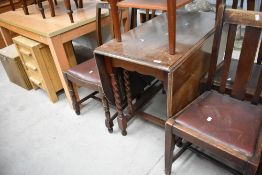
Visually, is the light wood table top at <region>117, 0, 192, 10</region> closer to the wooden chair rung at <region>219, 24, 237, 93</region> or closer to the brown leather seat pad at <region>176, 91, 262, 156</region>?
the wooden chair rung at <region>219, 24, 237, 93</region>

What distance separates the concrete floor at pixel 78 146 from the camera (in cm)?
157

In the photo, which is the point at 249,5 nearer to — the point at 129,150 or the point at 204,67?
the point at 204,67

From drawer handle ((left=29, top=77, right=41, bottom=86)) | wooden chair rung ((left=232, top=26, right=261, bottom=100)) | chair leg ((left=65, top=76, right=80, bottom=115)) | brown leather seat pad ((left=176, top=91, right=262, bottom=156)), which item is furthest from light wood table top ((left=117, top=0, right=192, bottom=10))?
drawer handle ((left=29, top=77, right=41, bottom=86))

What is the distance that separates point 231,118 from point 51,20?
5.58 ft

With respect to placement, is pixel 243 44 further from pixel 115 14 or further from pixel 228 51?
pixel 115 14

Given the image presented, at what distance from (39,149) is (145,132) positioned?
857mm

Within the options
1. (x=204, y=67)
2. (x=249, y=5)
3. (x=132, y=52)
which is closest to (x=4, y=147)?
(x=132, y=52)

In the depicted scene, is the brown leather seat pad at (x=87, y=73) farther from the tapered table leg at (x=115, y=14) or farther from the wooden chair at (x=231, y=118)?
the wooden chair at (x=231, y=118)

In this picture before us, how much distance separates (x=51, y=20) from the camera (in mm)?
2062

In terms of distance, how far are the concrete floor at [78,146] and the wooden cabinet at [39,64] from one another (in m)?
0.20

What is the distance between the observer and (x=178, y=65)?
115cm

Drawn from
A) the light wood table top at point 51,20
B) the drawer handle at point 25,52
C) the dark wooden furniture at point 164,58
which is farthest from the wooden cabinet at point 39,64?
the dark wooden furniture at point 164,58

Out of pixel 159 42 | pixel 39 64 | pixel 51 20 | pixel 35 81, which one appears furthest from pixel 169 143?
pixel 35 81

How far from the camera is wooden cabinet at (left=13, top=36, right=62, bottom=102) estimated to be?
80.7 inches
